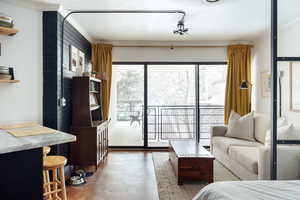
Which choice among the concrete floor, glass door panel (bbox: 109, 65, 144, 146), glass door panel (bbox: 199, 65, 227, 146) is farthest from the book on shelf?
glass door panel (bbox: 199, 65, 227, 146)

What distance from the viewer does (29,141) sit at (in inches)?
57.4

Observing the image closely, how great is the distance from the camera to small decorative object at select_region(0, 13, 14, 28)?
2437 millimetres

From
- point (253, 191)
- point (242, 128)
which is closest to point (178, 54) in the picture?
point (242, 128)

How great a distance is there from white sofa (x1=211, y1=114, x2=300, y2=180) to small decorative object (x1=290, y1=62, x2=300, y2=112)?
17.8 inches

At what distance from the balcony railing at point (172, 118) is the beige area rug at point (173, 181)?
126 cm

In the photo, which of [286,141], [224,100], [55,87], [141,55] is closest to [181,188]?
[286,141]

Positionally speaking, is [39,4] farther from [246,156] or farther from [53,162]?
[246,156]

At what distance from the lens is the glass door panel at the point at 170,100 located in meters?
5.21

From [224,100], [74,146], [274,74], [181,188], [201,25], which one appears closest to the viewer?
[274,74]

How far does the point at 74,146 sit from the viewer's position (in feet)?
11.7

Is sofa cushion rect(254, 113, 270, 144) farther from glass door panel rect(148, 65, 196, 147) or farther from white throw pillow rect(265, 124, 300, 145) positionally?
glass door panel rect(148, 65, 196, 147)

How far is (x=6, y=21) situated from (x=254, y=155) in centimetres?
364

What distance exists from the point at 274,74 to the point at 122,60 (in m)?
3.50

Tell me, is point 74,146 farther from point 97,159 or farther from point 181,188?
point 181,188
